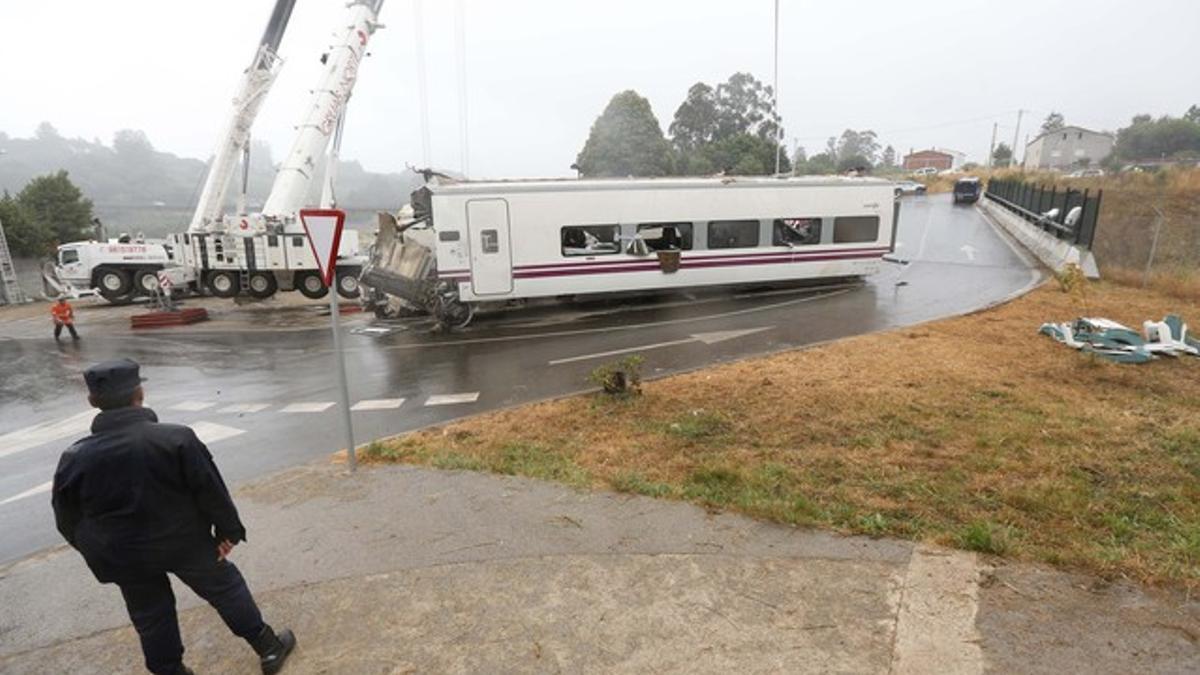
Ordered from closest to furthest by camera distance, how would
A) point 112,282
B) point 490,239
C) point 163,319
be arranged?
point 490,239 → point 163,319 → point 112,282

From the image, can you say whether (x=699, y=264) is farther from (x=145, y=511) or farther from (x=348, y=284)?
(x=145, y=511)

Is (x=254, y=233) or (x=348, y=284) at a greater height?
(x=254, y=233)

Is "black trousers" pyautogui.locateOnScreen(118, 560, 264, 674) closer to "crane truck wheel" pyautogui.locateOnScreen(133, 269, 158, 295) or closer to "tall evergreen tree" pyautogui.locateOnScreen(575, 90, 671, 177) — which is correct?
"crane truck wheel" pyautogui.locateOnScreen(133, 269, 158, 295)

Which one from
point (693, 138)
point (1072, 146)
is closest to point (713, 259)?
point (693, 138)

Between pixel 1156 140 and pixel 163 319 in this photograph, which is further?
pixel 1156 140

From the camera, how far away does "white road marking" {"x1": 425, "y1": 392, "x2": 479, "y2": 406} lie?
8867mm

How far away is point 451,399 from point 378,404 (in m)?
1.10

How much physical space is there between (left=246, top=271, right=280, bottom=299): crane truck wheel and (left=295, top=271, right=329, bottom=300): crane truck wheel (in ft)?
2.90

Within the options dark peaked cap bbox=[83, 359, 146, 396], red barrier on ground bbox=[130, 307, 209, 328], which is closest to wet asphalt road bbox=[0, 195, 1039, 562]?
red barrier on ground bbox=[130, 307, 209, 328]

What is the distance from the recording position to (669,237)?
600 inches

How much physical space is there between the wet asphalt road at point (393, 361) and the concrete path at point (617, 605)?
267 centimetres

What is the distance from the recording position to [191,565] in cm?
306

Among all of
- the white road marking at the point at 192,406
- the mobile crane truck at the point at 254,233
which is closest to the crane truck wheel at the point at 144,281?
the mobile crane truck at the point at 254,233

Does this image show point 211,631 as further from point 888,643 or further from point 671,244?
point 671,244
